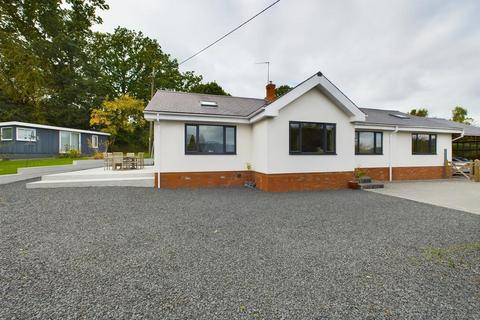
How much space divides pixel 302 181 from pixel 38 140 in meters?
22.7

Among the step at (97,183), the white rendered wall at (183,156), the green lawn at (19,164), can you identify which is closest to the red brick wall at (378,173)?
the white rendered wall at (183,156)

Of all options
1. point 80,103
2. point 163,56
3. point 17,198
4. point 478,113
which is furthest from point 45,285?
point 478,113

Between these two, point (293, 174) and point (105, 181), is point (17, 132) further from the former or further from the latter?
point (293, 174)

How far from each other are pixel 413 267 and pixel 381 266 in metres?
0.48

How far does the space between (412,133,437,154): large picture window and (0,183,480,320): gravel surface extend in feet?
29.6

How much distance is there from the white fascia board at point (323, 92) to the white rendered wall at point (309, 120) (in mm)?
284

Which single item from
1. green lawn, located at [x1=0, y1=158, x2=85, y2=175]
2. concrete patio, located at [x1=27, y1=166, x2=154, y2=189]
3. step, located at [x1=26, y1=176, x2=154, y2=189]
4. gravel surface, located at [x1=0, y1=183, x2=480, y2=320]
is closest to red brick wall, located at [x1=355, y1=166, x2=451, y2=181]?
gravel surface, located at [x1=0, y1=183, x2=480, y2=320]

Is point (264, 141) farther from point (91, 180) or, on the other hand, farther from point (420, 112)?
point (420, 112)

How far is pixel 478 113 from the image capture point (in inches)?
1800

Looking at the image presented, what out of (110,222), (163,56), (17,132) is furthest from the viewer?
(163,56)

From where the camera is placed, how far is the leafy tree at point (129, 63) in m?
33.2

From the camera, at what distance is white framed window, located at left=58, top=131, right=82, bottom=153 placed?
68.1 feet

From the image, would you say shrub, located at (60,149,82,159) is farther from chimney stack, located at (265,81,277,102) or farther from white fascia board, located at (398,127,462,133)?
white fascia board, located at (398,127,462,133)

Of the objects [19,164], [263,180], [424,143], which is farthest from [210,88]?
[424,143]
